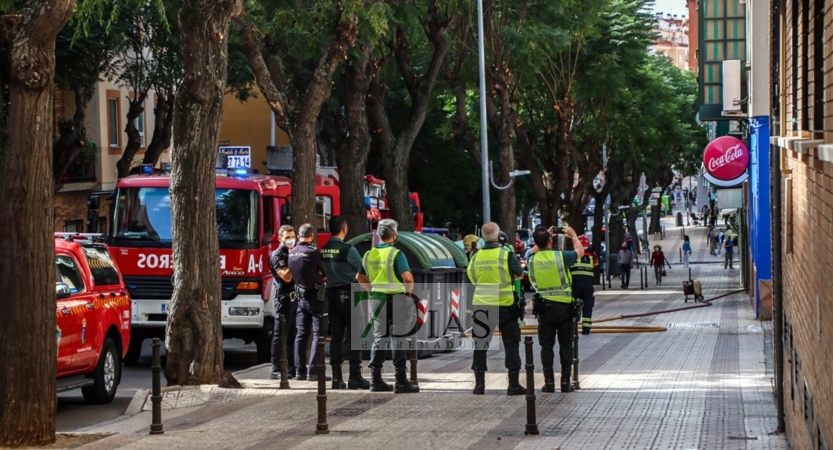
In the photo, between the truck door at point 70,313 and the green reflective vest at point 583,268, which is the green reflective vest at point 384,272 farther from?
the green reflective vest at point 583,268

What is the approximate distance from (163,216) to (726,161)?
12942 mm

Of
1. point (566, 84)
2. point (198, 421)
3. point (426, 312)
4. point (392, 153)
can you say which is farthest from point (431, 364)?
point (566, 84)

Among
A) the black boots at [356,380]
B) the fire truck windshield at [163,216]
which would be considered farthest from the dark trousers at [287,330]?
the fire truck windshield at [163,216]

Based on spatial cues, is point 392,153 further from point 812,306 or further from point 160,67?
point 812,306

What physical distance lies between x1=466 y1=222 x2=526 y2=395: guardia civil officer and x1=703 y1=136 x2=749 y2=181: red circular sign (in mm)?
15090

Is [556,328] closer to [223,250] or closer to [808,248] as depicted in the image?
[808,248]

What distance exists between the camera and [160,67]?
34344mm

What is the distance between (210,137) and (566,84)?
87.8ft

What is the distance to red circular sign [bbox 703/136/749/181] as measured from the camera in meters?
27.8

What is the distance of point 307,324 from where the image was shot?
1521 cm

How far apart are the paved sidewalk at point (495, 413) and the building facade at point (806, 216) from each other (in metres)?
1.22

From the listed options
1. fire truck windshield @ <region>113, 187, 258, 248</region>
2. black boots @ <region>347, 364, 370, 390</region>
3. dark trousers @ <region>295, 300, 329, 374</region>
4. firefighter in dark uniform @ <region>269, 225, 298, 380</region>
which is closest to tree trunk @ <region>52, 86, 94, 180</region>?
fire truck windshield @ <region>113, 187, 258, 248</region>

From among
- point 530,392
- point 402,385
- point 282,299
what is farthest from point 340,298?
point 530,392

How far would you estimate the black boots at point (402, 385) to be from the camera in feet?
46.0
